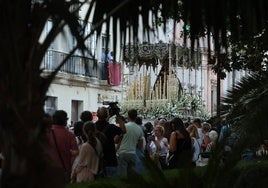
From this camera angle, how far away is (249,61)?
33.1 feet

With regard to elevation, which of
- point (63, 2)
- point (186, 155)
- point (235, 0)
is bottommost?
point (186, 155)

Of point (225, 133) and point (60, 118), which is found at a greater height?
point (60, 118)

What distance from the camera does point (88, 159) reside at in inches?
321

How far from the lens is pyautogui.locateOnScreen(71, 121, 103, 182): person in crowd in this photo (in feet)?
26.7

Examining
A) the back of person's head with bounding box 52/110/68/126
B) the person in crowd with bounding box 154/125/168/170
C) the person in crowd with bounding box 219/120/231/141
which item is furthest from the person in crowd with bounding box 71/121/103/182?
the person in crowd with bounding box 154/125/168/170

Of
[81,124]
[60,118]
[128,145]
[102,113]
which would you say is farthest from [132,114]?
[60,118]

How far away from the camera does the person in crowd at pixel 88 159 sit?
8.15 meters

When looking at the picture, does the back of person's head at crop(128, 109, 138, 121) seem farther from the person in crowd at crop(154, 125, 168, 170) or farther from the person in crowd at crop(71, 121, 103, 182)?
the person in crowd at crop(154, 125, 168, 170)

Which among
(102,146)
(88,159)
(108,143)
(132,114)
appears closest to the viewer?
(88,159)

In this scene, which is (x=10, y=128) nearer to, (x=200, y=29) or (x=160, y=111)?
(x=200, y=29)

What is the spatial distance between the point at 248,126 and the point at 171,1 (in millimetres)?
2148

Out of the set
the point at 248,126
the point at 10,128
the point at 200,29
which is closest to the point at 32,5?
the point at 10,128

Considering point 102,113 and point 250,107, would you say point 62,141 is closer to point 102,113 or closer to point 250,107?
point 102,113

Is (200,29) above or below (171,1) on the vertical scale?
below
